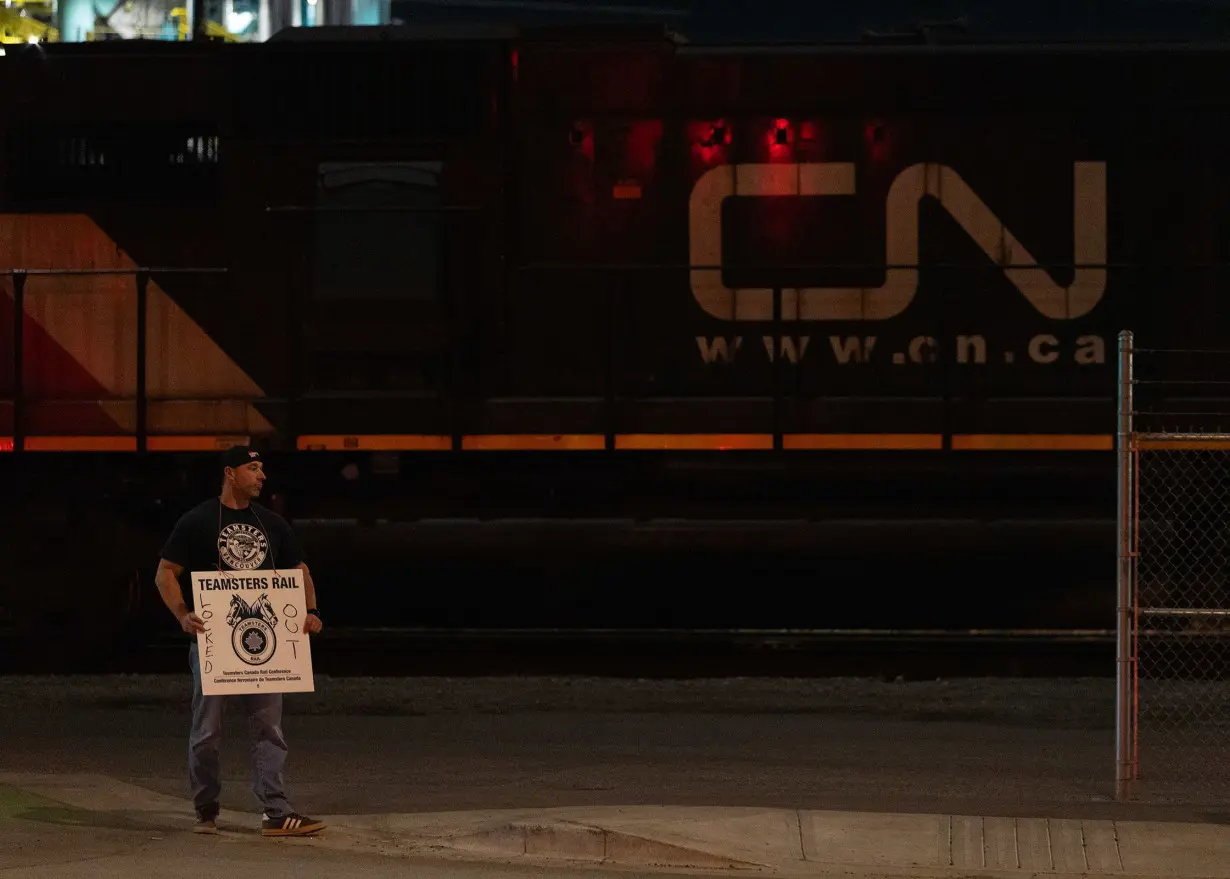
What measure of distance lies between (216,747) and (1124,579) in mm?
3670

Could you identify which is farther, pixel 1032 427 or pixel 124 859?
pixel 1032 427

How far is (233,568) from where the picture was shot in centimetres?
633

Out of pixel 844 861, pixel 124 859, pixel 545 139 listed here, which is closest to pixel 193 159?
pixel 545 139

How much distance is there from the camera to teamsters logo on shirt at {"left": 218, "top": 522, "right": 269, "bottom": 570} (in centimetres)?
633

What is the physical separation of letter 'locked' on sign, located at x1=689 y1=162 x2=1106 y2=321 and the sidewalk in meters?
4.72

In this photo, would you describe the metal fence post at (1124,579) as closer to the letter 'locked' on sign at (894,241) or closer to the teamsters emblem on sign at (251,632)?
the teamsters emblem on sign at (251,632)

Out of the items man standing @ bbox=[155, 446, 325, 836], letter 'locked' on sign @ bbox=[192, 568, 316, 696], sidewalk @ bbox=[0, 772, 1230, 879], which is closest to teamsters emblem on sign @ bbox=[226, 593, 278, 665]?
letter 'locked' on sign @ bbox=[192, 568, 316, 696]

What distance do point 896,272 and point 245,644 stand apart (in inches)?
218

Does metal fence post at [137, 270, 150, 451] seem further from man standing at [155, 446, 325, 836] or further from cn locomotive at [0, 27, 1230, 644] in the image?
man standing at [155, 446, 325, 836]

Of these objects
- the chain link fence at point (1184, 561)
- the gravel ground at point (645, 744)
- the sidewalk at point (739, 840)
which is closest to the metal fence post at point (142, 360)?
the gravel ground at point (645, 744)

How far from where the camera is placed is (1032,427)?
1038 cm

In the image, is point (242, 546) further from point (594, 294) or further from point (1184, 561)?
point (1184, 561)

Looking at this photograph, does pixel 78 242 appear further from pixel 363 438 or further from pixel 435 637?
pixel 435 637

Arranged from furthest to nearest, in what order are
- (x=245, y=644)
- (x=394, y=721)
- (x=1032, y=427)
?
1. (x=1032, y=427)
2. (x=394, y=721)
3. (x=245, y=644)
